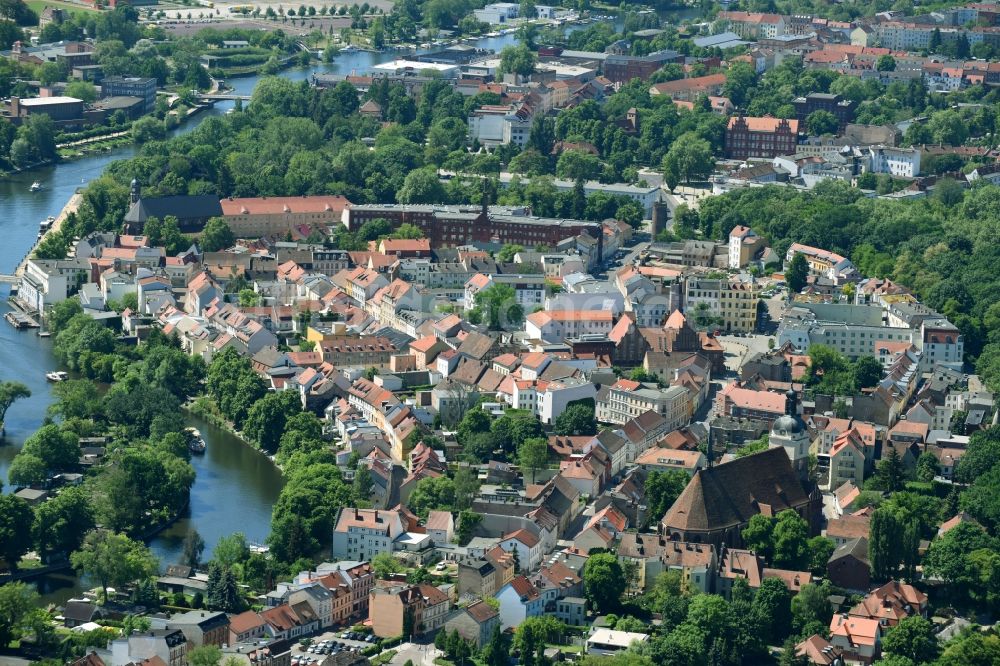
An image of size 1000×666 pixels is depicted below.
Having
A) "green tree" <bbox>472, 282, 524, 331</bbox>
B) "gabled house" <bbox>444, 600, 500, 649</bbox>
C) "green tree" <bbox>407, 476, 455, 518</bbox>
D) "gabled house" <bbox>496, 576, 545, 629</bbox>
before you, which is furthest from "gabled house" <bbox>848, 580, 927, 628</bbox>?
"green tree" <bbox>472, 282, 524, 331</bbox>

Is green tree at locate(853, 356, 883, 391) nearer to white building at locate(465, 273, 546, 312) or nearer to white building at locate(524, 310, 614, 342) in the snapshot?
white building at locate(524, 310, 614, 342)

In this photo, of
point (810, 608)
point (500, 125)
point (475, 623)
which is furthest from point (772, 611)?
point (500, 125)

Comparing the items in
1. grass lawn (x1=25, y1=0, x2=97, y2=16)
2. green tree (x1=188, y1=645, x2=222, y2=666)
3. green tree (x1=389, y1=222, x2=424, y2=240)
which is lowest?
green tree (x1=188, y1=645, x2=222, y2=666)

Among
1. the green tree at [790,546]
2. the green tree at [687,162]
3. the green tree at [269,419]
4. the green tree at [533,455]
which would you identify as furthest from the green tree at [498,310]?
the green tree at [687,162]

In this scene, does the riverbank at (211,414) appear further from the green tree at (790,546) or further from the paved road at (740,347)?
the green tree at (790,546)

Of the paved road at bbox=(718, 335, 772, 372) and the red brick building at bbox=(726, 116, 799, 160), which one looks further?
the red brick building at bbox=(726, 116, 799, 160)

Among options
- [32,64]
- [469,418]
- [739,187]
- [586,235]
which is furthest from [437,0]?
[469,418]
